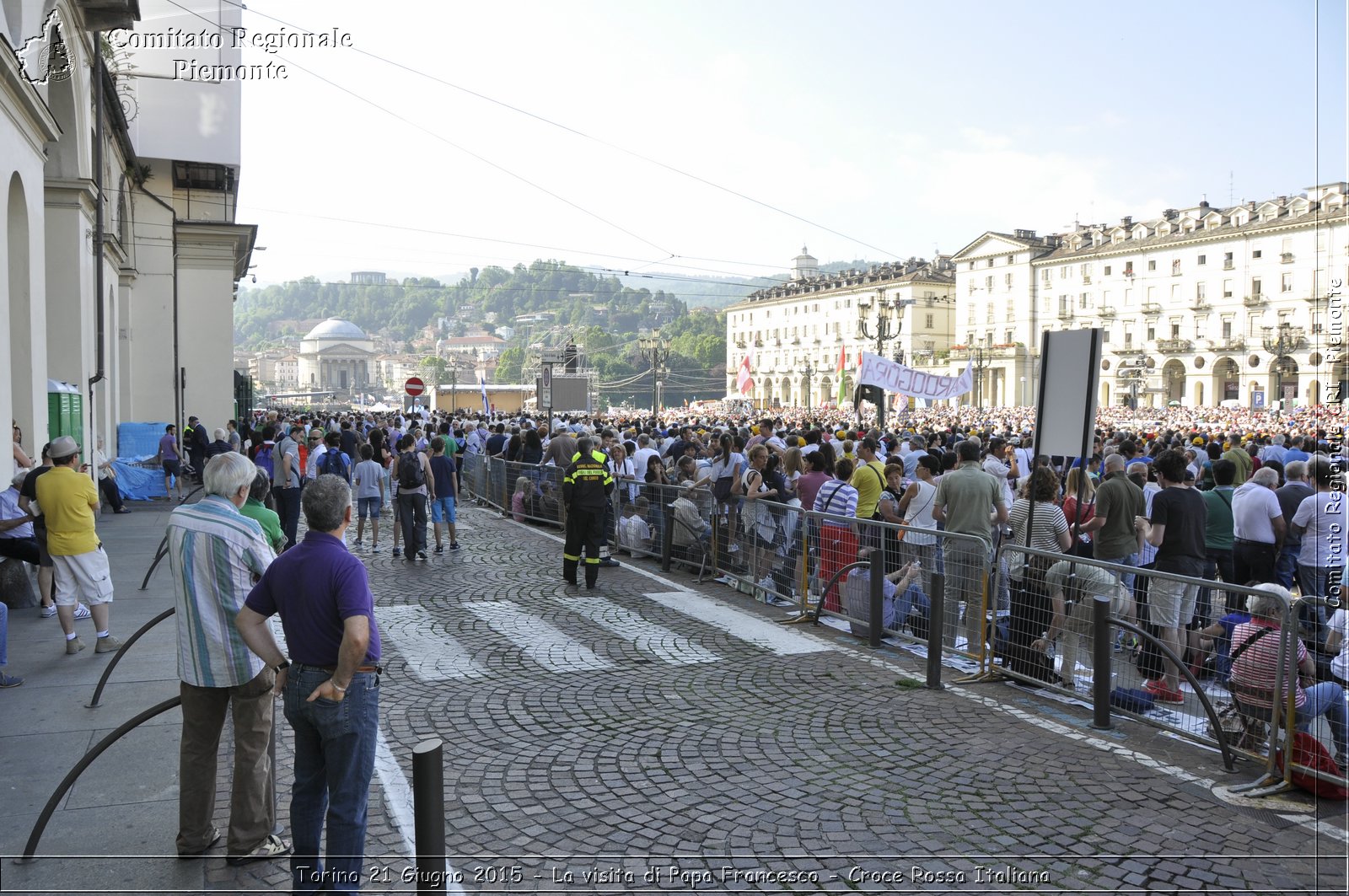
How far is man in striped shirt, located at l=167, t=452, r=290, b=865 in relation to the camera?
4.29 m

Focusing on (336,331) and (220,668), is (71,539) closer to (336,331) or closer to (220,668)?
(220,668)

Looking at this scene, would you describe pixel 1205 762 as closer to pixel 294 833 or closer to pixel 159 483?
pixel 294 833

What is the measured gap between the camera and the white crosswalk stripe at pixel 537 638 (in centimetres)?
780

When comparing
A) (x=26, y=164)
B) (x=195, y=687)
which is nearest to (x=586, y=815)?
(x=195, y=687)

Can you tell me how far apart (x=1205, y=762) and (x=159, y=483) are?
21391 millimetres

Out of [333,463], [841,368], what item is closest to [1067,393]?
[333,463]

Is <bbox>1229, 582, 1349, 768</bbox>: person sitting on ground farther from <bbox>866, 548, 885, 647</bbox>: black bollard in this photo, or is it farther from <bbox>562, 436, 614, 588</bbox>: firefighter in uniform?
<bbox>562, 436, 614, 588</bbox>: firefighter in uniform

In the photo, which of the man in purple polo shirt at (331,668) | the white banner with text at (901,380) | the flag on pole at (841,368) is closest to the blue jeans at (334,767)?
the man in purple polo shirt at (331,668)

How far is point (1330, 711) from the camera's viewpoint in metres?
4.98

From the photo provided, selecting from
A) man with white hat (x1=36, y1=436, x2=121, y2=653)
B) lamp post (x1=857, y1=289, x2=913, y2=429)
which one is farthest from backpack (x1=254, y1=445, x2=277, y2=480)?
lamp post (x1=857, y1=289, x2=913, y2=429)

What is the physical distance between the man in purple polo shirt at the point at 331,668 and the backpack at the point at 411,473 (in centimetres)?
920

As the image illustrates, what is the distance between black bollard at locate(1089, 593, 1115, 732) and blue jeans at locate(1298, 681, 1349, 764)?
1.22 metres

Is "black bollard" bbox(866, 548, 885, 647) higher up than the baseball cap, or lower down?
lower down

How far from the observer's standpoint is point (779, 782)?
5340mm
